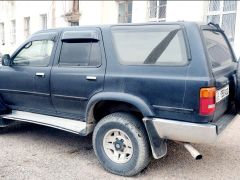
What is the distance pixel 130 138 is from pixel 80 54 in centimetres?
128

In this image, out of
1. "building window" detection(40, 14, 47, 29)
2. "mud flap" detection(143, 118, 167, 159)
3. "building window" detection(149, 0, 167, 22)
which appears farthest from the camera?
"building window" detection(40, 14, 47, 29)

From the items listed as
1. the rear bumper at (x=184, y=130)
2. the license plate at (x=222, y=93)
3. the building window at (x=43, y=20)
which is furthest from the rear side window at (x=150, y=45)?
the building window at (x=43, y=20)

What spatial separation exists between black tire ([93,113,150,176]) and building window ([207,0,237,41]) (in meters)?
5.90

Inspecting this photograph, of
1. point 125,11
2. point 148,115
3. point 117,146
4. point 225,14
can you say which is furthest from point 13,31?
point 148,115

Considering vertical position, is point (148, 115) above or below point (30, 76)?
below

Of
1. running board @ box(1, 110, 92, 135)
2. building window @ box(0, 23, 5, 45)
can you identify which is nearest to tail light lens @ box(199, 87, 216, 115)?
running board @ box(1, 110, 92, 135)

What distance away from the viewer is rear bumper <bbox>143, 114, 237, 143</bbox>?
303 cm

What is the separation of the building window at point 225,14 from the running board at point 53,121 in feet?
19.5

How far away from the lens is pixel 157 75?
3.25 meters

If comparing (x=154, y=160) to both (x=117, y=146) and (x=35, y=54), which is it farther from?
(x=35, y=54)

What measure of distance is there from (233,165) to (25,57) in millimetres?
3283

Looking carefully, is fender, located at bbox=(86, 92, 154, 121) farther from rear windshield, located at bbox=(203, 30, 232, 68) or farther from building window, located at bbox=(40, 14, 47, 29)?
building window, located at bbox=(40, 14, 47, 29)

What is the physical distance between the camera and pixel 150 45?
3.38 metres

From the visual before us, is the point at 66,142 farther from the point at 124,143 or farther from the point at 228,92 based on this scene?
the point at 228,92
